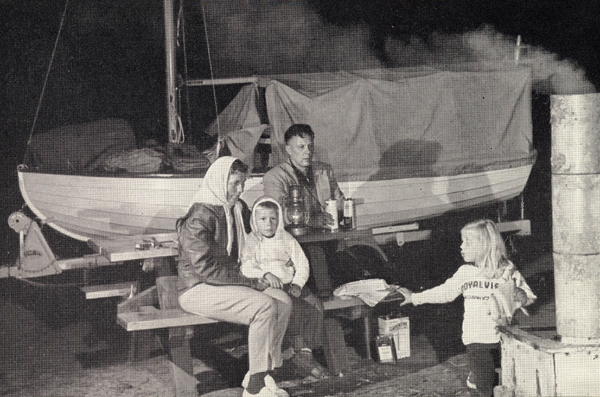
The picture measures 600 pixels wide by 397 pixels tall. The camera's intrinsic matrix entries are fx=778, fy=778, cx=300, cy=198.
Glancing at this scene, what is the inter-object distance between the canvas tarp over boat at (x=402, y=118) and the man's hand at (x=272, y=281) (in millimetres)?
3152

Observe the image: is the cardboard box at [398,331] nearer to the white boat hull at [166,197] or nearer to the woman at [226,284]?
the woman at [226,284]

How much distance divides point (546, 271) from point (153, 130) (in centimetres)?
983

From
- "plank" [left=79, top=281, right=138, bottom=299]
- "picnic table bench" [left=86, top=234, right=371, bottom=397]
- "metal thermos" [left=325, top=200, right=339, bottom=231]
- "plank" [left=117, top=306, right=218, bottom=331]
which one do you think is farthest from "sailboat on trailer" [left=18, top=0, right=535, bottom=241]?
"plank" [left=117, top=306, right=218, bottom=331]

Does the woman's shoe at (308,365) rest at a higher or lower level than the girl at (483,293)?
lower

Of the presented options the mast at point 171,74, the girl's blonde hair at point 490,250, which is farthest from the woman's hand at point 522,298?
the mast at point 171,74

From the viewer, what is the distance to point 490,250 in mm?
5129

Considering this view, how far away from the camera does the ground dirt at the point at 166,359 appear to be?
18.8 ft

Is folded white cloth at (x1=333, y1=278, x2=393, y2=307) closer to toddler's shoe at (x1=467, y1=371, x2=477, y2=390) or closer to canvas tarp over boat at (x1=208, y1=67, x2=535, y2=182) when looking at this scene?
toddler's shoe at (x1=467, y1=371, x2=477, y2=390)

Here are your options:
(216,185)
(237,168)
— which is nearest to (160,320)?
(216,185)

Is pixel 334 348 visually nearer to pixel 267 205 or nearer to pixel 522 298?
pixel 267 205

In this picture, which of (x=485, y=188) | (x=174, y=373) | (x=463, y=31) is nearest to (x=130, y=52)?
(x=463, y=31)

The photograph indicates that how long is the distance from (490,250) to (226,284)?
5.94 feet

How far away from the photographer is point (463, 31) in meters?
15.5

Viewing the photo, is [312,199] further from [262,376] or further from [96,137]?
[96,137]
